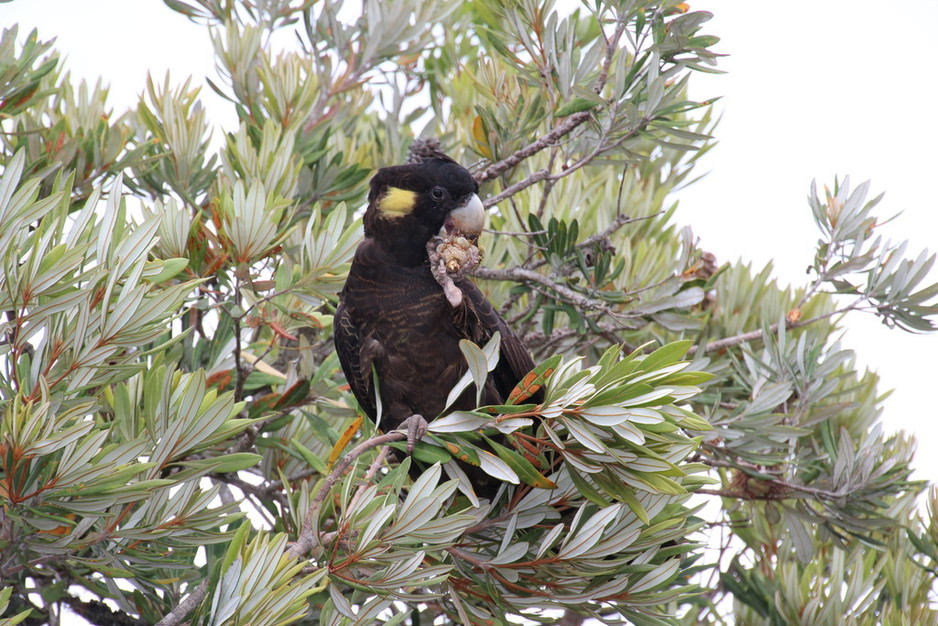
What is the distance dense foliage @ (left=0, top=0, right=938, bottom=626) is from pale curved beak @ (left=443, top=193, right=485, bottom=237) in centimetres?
12

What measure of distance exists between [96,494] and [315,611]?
115cm

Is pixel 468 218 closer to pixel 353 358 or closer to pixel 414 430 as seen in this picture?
pixel 353 358

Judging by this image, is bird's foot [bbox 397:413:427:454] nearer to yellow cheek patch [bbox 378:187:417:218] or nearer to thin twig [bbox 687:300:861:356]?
yellow cheek patch [bbox 378:187:417:218]

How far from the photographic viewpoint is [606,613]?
1.81 meters

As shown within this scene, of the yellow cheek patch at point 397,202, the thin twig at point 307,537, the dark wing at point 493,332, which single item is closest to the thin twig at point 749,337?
the dark wing at point 493,332

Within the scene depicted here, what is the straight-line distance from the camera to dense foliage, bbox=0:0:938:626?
1.43m

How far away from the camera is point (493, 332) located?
2.26 meters

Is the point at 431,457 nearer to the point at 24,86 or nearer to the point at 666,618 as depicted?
the point at 666,618

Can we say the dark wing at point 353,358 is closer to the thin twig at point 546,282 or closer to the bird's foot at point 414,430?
the thin twig at point 546,282

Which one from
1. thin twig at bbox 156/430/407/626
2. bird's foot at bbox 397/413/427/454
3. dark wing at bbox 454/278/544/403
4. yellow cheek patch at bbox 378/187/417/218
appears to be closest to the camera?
thin twig at bbox 156/430/407/626

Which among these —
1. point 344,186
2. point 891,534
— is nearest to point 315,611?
point 344,186

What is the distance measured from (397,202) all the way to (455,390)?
83 centimetres

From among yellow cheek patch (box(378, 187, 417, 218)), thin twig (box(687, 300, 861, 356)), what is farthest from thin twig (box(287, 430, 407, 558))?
thin twig (box(687, 300, 861, 356))

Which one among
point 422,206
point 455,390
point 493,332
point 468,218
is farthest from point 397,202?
point 455,390
